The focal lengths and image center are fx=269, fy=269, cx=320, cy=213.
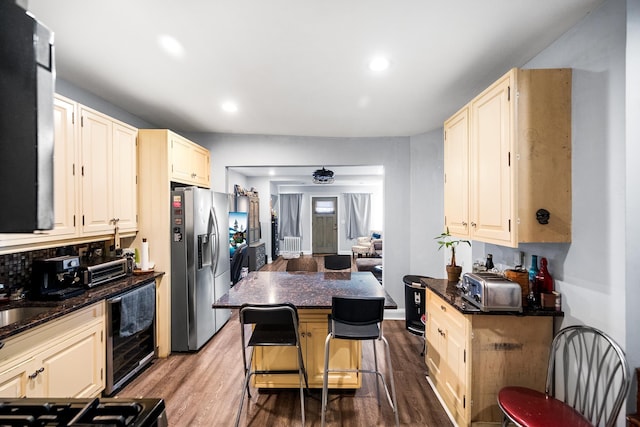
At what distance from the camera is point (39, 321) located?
63.4 inches

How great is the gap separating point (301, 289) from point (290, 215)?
23.6 feet

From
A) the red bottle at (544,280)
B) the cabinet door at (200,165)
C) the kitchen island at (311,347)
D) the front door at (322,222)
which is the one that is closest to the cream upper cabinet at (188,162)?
the cabinet door at (200,165)

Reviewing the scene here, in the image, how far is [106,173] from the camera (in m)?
2.41

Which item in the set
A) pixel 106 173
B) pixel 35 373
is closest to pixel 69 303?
pixel 35 373

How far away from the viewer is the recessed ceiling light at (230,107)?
2.76 metres

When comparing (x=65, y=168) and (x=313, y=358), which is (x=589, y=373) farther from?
(x=65, y=168)

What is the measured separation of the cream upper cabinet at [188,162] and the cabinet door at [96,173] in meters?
0.57

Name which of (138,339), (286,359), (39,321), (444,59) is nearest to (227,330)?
(138,339)

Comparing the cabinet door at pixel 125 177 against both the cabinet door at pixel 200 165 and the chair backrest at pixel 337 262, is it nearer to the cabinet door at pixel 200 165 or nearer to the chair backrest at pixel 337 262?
the cabinet door at pixel 200 165

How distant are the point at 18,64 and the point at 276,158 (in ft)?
11.2

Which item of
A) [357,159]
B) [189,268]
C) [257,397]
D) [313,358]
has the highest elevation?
[357,159]

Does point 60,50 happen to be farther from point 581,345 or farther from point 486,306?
point 581,345

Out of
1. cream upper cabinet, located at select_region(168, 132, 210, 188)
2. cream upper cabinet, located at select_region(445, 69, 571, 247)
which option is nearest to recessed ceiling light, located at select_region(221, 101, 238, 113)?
cream upper cabinet, located at select_region(168, 132, 210, 188)

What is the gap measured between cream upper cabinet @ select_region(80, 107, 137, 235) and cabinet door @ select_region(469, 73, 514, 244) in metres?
3.10
